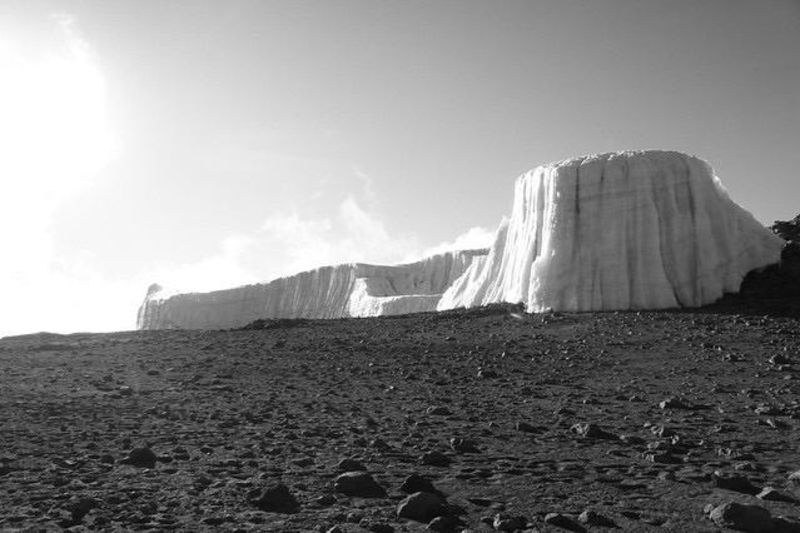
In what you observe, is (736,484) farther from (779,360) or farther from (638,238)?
(638,238)

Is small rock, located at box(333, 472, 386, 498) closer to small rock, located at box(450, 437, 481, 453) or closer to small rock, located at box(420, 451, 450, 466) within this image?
small rock, located at box(420, 451, 450, 466)

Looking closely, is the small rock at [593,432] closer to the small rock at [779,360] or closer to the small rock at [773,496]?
the small rock at [773,496]

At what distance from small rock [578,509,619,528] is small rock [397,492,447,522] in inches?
42.1

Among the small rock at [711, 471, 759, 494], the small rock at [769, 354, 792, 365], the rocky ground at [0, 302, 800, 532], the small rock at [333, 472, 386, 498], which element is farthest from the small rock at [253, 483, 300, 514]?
the small rock at [769, 354, 792, 365]

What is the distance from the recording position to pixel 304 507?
5.38 meters

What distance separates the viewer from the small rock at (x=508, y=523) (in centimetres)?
487

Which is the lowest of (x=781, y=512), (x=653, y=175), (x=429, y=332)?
(x=781, y=512)

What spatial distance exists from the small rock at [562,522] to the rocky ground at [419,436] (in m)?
0.01

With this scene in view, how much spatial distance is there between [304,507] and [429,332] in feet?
49.4

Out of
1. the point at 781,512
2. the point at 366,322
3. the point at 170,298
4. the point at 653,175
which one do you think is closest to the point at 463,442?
the point at 781,512

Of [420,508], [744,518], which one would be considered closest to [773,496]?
[744,518]

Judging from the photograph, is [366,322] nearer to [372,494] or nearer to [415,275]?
[372,494]

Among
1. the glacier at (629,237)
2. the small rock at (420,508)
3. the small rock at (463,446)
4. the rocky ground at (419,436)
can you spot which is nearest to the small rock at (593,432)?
the rocky ground at (419,436)

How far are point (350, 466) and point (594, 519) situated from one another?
8.39 ft
